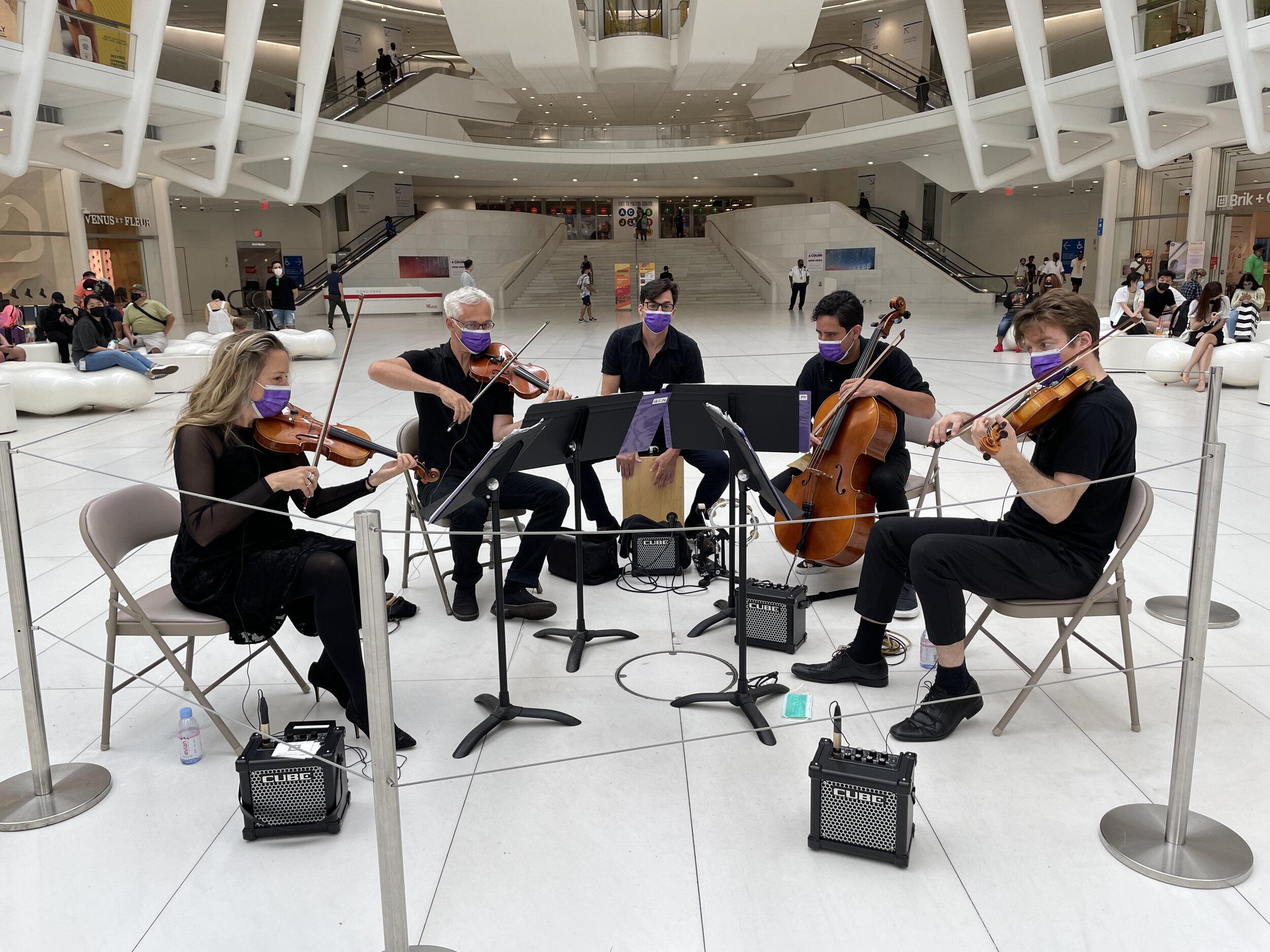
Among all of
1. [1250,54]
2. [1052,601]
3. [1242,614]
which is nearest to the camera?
[1052,601]

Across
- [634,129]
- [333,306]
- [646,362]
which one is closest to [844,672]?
[646,362]

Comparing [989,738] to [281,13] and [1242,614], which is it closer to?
[1242,614]

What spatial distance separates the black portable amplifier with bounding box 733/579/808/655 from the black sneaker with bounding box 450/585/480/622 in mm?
1166

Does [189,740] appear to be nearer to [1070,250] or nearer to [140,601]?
[140,601]

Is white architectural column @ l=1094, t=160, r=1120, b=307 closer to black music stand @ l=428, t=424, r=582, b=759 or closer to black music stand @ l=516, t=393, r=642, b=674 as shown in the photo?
black music stand @ l=516, t=393, r=642, b=674

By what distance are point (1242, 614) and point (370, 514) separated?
3.76 metres

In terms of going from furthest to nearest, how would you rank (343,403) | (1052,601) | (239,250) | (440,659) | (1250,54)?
(239,250) → (1250,54) → (343,403) → (440,659) → (1052,601)

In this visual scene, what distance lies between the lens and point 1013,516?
3041mm

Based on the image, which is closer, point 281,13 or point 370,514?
point 370,514

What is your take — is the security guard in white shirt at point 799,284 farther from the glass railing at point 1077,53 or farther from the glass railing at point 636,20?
the glass railing at point 1077,53

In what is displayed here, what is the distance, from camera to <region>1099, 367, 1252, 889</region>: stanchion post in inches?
86.7

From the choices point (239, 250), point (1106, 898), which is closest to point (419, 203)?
point (239, 250)

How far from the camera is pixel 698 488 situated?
4.76m

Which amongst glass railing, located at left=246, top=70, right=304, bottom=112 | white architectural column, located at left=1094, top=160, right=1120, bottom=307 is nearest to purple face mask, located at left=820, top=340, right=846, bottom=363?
glass railing, located at left=246, top=70, right=304, bottom=112
